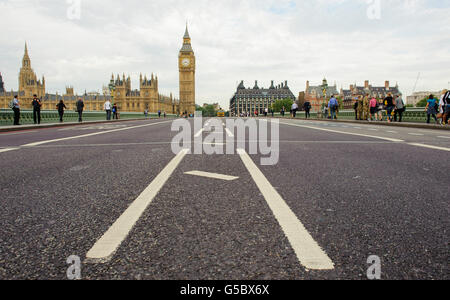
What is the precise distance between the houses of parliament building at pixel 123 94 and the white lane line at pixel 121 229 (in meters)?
143

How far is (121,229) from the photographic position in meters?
2.11

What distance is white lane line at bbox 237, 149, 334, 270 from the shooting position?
1648mm

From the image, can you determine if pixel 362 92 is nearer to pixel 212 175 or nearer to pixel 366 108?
pixel 366 108

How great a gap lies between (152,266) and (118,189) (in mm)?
1833

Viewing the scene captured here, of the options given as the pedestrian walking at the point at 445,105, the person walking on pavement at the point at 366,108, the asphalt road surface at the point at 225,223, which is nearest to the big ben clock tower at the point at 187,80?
the person walking on pavement at the point at 366,108

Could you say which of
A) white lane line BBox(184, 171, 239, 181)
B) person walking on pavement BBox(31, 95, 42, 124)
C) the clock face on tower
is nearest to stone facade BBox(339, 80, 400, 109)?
the clock face on tower

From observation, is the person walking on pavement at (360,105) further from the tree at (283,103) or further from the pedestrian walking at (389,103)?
the tree at (283,103)

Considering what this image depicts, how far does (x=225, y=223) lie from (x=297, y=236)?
1.74 ft

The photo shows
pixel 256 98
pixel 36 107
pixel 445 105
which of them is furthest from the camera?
pixel 256 98

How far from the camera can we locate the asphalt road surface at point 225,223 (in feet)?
5.36

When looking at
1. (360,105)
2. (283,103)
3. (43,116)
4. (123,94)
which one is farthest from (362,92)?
(43,116)

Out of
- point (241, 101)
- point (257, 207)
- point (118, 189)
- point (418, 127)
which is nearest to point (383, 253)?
point (257, 207)

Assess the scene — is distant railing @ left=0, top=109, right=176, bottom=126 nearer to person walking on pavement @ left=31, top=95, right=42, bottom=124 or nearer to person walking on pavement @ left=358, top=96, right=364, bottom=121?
person walking on pavement @ left=31, top=95, right=42, bottom=124
